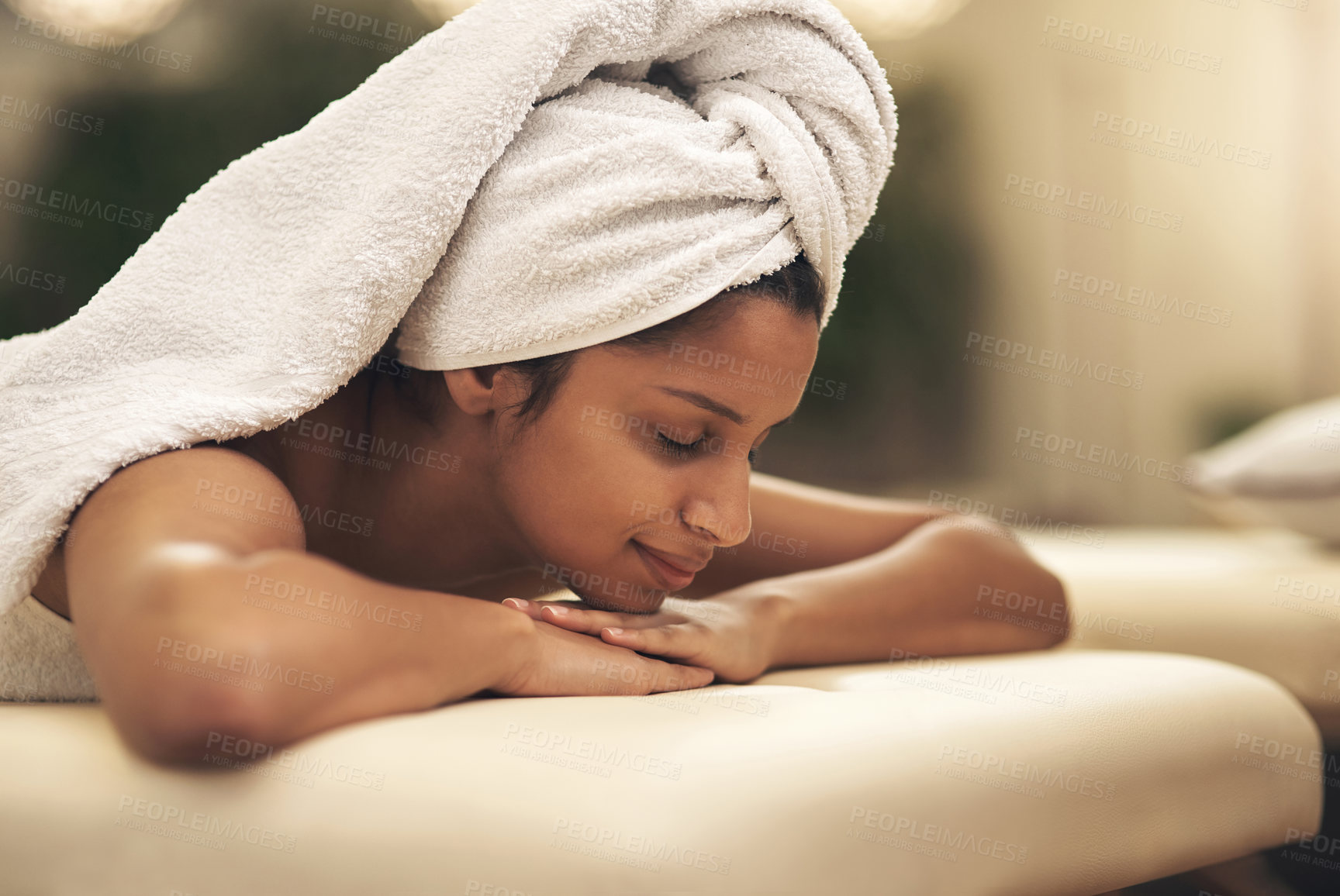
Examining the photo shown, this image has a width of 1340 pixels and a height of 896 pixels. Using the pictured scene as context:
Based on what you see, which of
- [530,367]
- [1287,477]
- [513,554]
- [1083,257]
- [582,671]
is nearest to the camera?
[582,671]

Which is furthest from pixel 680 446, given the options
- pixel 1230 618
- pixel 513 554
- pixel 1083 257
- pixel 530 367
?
pixel 1083 257

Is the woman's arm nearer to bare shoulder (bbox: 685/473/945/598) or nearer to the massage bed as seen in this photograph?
the massage bed

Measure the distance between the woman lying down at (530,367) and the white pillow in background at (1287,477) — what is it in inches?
27.2

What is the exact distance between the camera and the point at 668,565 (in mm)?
688

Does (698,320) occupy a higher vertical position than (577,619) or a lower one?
higher

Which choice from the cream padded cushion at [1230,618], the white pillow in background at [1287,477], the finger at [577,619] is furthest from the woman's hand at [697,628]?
A: the white pillow in background at [1287,477]

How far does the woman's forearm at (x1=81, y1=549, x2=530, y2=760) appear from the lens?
425 millimetres

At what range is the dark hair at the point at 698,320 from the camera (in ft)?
2.14

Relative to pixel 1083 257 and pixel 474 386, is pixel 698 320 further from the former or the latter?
pixel 1083 257

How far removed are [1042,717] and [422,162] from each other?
53cm

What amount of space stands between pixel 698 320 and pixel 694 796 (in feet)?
1.08

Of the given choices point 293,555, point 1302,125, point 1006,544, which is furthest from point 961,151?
point 293,555

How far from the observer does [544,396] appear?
0.67 m

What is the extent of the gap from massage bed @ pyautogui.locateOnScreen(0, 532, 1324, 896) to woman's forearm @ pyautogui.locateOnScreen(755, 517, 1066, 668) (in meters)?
0.07
